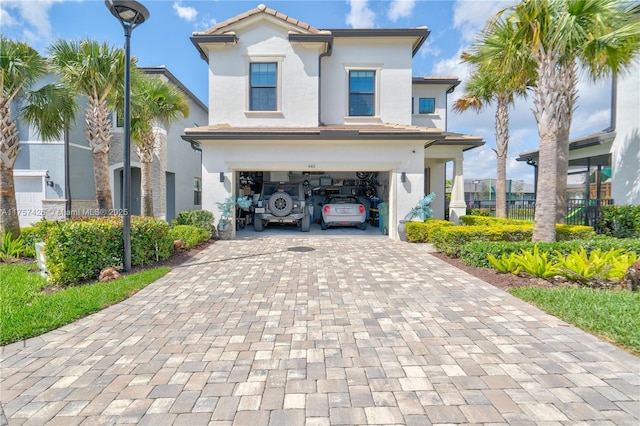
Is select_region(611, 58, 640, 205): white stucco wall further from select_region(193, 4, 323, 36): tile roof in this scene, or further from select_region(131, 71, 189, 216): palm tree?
select_region(131, 71, 189, 216): palm tree

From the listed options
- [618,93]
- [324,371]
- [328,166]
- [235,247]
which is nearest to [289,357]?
[324,371]

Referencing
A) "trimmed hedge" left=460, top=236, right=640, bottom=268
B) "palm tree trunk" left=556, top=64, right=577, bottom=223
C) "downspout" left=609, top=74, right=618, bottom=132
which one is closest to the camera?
"trimmed hedge" left=460, top=236, right=640, bottom=268

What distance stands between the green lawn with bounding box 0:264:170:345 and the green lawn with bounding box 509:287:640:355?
22.1 ft

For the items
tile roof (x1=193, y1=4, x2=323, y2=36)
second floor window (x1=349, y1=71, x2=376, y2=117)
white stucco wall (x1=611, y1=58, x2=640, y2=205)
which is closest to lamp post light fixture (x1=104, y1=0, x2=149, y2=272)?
tile roof (x1=193, y1=4, x2=323, y2=36)

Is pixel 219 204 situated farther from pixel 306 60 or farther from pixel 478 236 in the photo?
pixel 478 236

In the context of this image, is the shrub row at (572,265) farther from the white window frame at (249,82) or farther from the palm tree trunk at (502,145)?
the white window frame at (249,82)

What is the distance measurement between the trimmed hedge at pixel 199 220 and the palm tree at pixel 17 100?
4320mm

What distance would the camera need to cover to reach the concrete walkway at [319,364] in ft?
7.76

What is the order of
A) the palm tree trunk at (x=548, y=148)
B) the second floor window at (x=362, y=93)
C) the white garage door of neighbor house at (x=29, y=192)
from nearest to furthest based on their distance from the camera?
1. the palm tree trunk at (x=548, y=148)
2. the white garage door of neighbor house at (x=29, y=192)
3. the second floor window at (x=362, y=93)

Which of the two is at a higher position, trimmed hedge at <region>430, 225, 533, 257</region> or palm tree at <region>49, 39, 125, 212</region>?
palm tree at <region>49, 39, 125, 212</region>

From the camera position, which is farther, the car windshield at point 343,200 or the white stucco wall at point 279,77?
the car windshield at point 343,200

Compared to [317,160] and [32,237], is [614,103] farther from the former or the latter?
[32,237]

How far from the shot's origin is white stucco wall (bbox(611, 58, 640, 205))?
10609mm

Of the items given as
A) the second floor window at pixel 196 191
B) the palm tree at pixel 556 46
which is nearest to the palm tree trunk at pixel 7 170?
the second floor window at pixel 196 191
